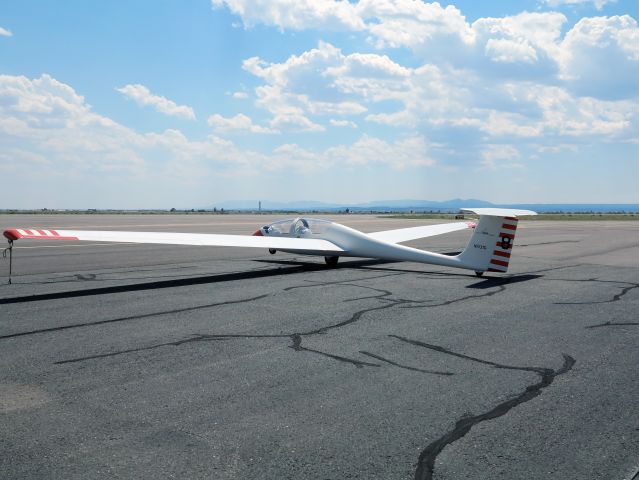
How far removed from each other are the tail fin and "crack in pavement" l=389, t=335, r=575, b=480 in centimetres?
788

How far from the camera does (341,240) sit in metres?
19.6

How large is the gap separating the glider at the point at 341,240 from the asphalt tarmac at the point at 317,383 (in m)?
1.89

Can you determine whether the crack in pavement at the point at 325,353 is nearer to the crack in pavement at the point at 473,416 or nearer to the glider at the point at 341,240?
the crack in pavement at the point at 473,416

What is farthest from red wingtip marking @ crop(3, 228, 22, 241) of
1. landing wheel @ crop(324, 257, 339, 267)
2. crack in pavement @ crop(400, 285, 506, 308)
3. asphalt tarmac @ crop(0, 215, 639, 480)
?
landing wheel @ crop(324, 257, 339, 267)

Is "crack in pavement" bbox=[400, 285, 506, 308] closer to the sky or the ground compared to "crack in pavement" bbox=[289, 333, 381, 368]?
closer to the sky

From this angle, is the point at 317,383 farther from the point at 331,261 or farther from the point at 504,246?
the point at 331,261

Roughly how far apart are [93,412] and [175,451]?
1398mm

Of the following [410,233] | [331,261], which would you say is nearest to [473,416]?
[331,261]

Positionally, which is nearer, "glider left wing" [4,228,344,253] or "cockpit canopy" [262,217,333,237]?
"glider left wing" [4,228,344,253]

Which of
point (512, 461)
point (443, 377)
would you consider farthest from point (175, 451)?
point (443, 377)

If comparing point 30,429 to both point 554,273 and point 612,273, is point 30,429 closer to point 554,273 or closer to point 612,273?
point 554,273

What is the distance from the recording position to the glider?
50.0 feet

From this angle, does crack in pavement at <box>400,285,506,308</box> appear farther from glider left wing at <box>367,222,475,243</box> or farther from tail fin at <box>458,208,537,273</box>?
glider left wing at <box>367,222,475,243</box>

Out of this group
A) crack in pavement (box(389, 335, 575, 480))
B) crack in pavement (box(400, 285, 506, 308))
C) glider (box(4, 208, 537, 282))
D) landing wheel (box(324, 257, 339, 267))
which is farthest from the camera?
landing wheel (box(324, 257, 339, 267))
